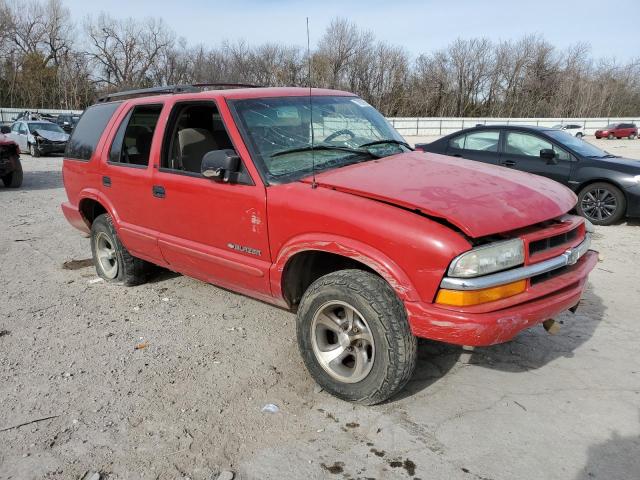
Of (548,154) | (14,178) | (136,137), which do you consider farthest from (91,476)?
(14,178)

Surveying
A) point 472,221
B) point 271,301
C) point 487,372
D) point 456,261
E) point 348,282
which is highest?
point 472,221

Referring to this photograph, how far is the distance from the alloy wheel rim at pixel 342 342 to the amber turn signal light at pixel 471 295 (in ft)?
1.60

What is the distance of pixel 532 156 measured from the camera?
340 inches

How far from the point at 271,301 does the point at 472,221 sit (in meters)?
1.60

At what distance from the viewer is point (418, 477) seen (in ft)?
8.20

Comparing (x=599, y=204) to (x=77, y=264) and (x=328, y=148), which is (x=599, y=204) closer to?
(x=328, y=148)

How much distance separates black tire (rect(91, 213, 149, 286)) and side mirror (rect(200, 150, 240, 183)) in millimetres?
1993

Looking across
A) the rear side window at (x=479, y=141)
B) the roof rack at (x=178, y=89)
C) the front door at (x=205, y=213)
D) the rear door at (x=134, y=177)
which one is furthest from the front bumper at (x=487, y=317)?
the rear side window at (x=479, y=141)

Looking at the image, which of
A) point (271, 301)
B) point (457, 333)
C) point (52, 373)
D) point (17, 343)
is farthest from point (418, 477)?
point (17, 343)

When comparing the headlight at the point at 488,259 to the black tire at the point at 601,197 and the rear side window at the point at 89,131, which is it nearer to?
the rear side window at the point at 89,131

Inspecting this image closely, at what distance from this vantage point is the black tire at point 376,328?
9.23ft

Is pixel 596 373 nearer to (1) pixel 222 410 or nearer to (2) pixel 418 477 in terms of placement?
(2) pixel 418 477

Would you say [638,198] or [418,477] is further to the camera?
[638,198]

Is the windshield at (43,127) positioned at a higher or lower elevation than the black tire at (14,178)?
higher
